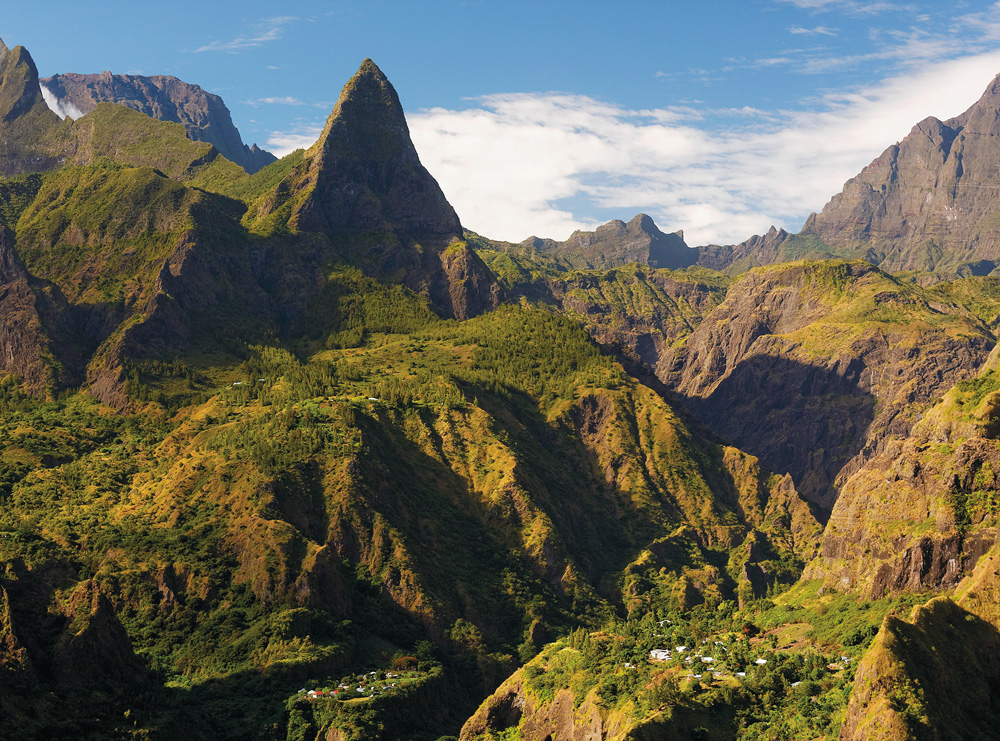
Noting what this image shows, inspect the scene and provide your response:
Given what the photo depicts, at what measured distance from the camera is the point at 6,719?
177 m

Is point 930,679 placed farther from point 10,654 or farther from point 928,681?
point 10,654

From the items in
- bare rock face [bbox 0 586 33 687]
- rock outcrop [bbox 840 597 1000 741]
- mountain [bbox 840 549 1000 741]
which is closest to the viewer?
rock outcrop [bbox 840 597 1000 741]

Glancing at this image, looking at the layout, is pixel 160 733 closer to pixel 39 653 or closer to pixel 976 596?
pixel 39 653

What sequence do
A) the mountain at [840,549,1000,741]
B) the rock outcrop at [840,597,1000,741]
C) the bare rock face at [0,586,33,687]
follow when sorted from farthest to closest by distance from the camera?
the bare rock face at [0,586,33,687], the mountain at [840,549,1000,741], the rock outcrop at [840,597,1000,741]

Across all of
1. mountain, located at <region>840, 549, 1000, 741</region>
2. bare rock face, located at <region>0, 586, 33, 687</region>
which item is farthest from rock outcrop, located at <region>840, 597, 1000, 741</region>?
bare rock face, located at <region>0, 586, 33, 687</region>

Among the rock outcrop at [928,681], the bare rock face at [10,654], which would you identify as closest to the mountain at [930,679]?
the rock outcrop at [928,681]

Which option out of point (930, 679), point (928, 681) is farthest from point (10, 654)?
point (930, 679)

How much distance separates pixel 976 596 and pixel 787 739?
4344cm

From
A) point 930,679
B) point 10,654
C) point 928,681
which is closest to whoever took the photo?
point 928,681

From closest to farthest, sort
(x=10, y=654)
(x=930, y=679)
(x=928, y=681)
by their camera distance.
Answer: (x=928, y=681)
(x=930, y=679)
(x=10, y=654)

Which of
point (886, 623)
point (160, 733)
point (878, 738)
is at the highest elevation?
point (886, 623)

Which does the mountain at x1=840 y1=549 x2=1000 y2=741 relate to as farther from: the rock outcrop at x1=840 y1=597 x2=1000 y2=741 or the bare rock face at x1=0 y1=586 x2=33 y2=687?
the bare rock face at x1=0 y1=586 x2=33 y2=687

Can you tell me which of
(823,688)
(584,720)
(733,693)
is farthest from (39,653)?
(823,688)

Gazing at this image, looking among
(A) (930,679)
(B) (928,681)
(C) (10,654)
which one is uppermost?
(A) (930,679)
